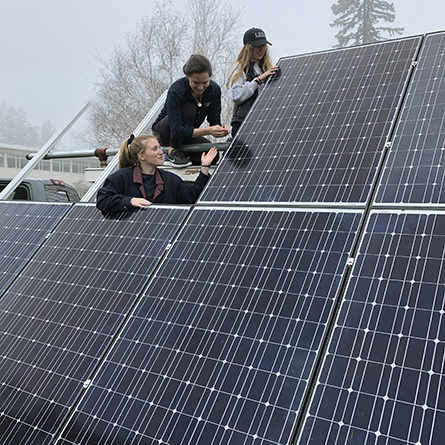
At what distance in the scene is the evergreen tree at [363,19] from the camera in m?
38.3

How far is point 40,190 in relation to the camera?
28.3ft

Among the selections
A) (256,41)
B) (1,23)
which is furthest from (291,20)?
(256,41)

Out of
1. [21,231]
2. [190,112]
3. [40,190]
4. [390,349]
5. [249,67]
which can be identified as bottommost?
[40,190]

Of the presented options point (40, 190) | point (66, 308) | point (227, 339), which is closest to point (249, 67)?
point (66, 308)

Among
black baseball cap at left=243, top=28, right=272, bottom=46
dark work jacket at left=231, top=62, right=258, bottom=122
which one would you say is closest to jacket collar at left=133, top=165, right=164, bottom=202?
dark work jacket at left=231, top=62, right=258, bottom=122

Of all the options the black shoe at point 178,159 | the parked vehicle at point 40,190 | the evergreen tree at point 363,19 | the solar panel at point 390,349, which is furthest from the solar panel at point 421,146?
the evergreen tree at point 363,19

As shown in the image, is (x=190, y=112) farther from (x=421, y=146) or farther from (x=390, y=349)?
(x=390, y=349)

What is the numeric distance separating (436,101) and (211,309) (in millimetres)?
2194

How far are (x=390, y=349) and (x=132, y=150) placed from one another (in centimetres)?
308

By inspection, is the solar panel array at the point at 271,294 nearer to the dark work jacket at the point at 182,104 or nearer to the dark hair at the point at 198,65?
the dark hair at the point at 198,65

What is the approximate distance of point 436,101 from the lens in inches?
148

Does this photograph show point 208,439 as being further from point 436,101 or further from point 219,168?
point 436,101

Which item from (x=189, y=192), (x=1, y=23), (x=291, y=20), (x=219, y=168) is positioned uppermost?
(x=219, y=168)

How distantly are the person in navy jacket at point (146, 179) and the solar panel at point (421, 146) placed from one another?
178cm
